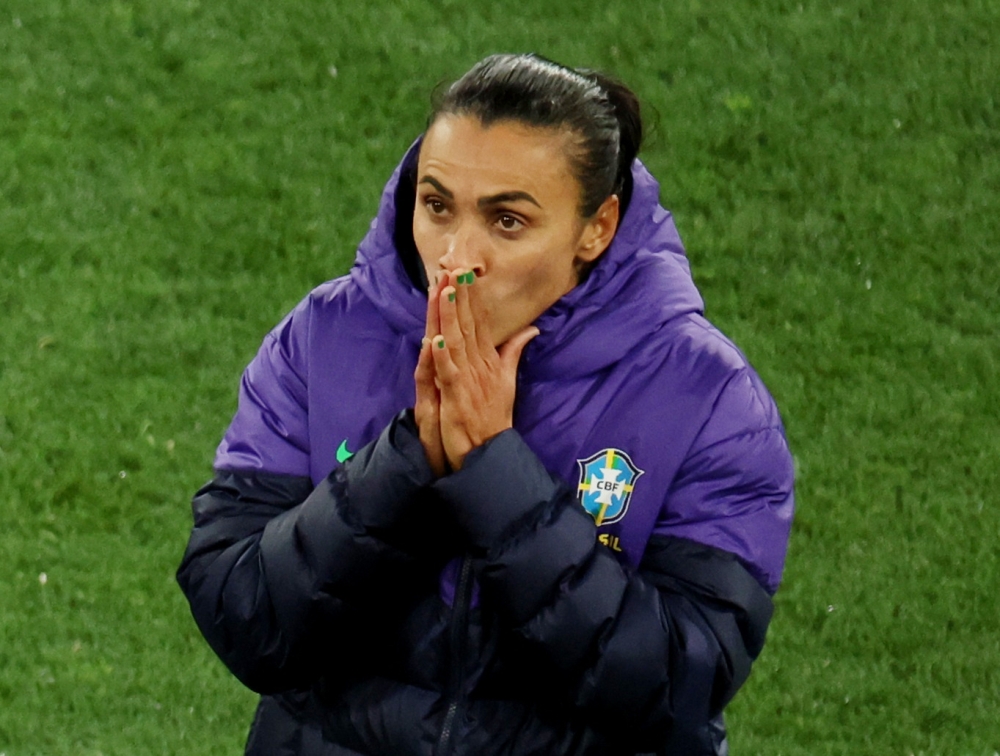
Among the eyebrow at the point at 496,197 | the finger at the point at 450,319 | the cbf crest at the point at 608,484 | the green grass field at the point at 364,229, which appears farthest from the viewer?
the green grass field at the point at 364,229

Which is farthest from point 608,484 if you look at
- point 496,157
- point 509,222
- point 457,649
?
point 496,157

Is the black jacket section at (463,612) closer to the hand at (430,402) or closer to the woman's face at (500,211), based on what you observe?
the hand at (430,402)

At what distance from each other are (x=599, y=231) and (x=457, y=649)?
0.82 metres

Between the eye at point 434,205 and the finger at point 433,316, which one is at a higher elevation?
the eye at point 434,205

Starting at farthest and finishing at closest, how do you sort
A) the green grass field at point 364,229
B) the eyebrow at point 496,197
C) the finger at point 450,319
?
the green grass field at point 364,229 < the eyebrow at point 496,197 < the finger at point 450,319

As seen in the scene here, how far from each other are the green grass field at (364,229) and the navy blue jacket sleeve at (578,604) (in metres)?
3.01

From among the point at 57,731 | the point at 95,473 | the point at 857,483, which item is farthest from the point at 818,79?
the point at 57,731

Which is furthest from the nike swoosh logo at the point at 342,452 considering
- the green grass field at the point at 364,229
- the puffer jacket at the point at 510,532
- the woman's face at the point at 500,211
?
the green grass field at the point at 364,229

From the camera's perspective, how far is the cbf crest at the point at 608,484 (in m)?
3.04

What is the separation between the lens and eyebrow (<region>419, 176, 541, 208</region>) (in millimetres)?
2938

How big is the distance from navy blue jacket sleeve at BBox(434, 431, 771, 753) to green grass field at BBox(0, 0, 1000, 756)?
301 cm

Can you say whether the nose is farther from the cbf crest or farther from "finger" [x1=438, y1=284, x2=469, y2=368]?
Result: the cbf crest

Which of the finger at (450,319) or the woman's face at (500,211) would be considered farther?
the woman's face at (500,211)

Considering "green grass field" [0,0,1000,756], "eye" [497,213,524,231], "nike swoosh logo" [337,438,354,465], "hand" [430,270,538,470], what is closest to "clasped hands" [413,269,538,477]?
"hand" [430,270,538,470]
